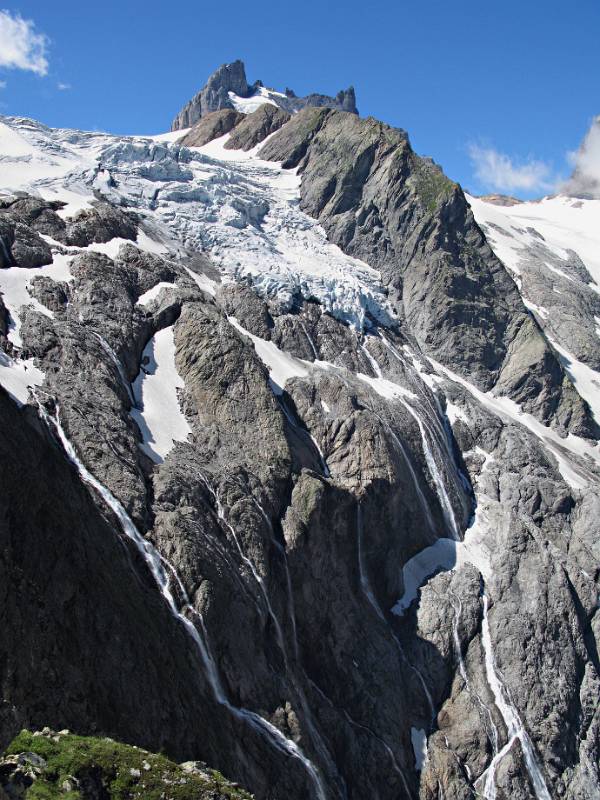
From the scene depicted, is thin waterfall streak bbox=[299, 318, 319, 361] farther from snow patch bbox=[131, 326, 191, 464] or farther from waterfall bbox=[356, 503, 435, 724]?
waterfall bbox=[356, 503, 435, 724]

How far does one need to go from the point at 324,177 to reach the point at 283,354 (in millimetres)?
43064

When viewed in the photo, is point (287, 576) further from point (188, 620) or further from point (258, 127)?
point (258, 127)

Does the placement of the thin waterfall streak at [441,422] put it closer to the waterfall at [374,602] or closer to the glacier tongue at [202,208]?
the glacier tongue at [202,208]

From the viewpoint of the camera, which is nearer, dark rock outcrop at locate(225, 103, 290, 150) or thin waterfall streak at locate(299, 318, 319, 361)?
thin waterfall streak at locate(299, 318, 319, 361)

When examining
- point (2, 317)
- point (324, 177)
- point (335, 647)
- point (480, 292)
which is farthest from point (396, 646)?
point (324, 177)

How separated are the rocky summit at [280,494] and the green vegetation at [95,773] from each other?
7cm

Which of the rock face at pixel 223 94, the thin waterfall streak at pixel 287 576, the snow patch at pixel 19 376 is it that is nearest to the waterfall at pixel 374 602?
the thin waterfall streak at pixel 287 576

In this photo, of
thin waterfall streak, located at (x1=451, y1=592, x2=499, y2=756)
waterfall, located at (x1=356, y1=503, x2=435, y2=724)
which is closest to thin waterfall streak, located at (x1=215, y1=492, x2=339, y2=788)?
waterfall, located at (x1=356, y1=503, x2=435, y2=724)

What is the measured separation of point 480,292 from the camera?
88.2 meters

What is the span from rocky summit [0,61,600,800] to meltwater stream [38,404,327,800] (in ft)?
0.47

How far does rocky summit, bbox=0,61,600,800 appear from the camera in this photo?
88.9 ft

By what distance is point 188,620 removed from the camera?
33.0 meters

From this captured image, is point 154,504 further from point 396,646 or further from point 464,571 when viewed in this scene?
point 464,571

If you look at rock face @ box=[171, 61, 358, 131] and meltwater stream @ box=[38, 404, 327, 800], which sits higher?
rock face @ box=[171, 61, 358, 131]
